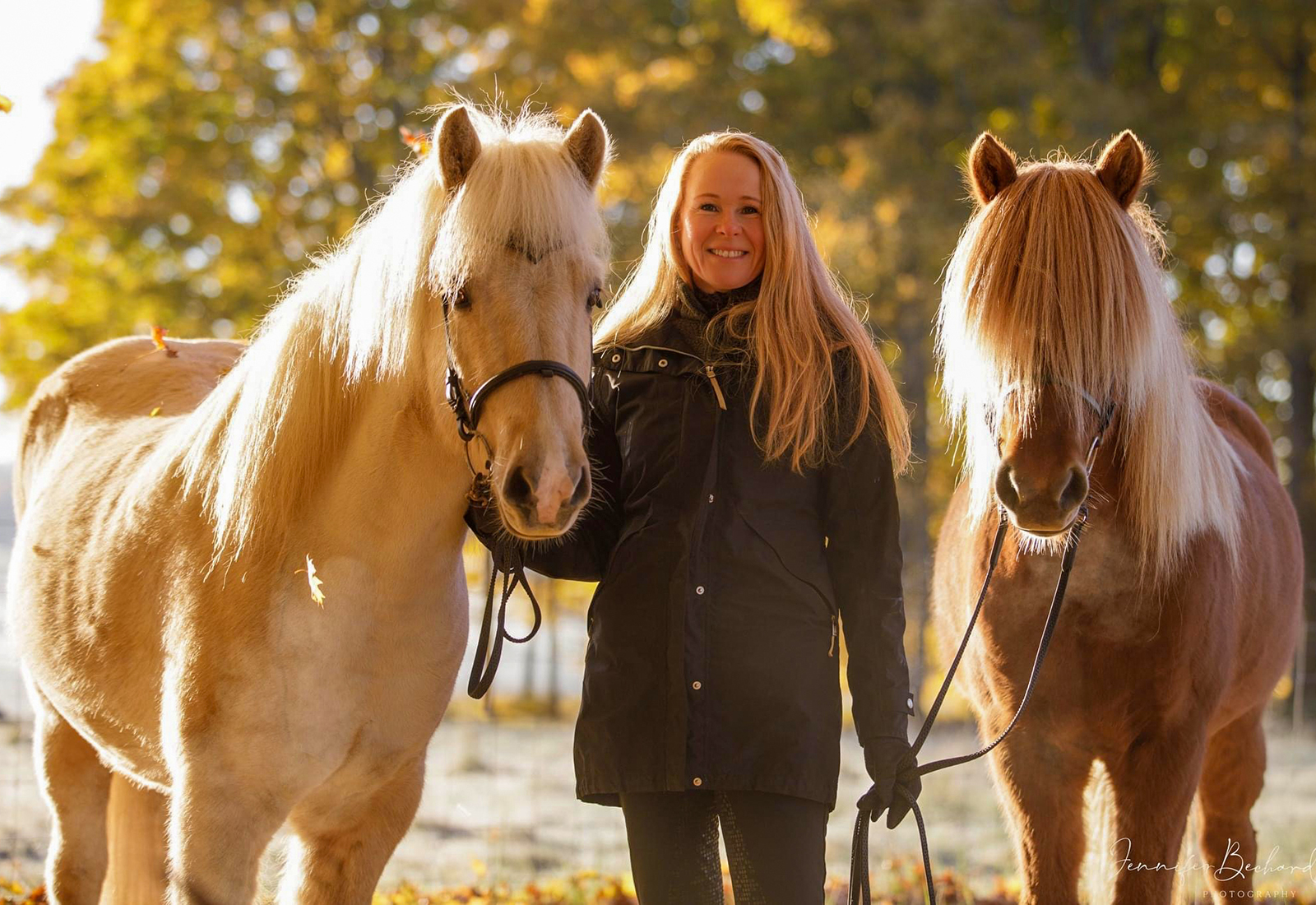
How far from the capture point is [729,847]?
7.82 feet

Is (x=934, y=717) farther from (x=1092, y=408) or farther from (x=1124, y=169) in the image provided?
(x=1124, y=169)

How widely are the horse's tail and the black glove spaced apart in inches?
109

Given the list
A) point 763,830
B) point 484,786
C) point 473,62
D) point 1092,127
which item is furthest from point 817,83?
point 763,830

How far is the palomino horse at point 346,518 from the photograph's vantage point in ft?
7.10

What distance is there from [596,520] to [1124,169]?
1451 mm

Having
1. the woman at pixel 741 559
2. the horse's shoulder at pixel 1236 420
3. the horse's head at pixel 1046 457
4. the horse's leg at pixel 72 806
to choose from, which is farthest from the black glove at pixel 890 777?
the horse's leg at pixel 72 806

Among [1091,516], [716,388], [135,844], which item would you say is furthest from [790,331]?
[135,844]

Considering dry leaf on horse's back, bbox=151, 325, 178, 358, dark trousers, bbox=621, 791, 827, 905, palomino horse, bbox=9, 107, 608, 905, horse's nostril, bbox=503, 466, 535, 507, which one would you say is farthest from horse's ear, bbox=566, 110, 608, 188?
dry leaf on horse's back, bbox=151, 325, 178, 358

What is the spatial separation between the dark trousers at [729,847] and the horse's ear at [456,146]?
4.12ft

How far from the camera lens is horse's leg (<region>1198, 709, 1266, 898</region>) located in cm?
401

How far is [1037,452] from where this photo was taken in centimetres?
247

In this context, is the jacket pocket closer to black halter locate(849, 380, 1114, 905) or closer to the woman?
the woman

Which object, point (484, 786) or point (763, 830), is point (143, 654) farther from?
point (484, 786)

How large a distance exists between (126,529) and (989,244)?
2080mm
